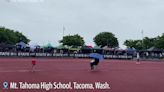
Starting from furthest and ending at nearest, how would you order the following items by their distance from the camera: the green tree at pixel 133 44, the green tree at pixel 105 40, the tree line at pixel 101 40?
the green tree at pixel 105 40
the green tree at pixel 133 44
the tree line at pixel 101 40

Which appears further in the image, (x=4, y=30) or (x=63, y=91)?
(x=4, y=30)

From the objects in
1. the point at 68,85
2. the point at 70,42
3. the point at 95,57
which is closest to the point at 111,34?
the point at 70,42

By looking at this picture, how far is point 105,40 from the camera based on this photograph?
89.1 metres

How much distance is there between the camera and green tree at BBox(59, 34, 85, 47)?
3201 inches

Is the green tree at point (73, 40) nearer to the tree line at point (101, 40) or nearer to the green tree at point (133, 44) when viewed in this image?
the tree line at point (101, 40)

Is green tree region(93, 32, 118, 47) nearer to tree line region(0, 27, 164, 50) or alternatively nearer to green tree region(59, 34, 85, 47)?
tree line region(0, 27, 164, 50)

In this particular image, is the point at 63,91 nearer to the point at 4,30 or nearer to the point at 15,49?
the point at 15,49

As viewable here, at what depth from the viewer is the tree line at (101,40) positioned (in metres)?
80.8

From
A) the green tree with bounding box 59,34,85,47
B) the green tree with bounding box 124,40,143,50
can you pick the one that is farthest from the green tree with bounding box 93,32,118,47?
the green tree with bounding box 59,34,85,47

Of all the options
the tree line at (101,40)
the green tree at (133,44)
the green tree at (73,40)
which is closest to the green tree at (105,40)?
the tree line at (101,40)

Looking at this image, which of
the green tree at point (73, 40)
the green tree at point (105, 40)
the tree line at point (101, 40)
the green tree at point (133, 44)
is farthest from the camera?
the green tree at point (105, 40)

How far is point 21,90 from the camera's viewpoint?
1248 cm

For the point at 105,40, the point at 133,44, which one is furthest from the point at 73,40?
the point at 133,44

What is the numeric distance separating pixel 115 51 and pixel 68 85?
99.7 feet
